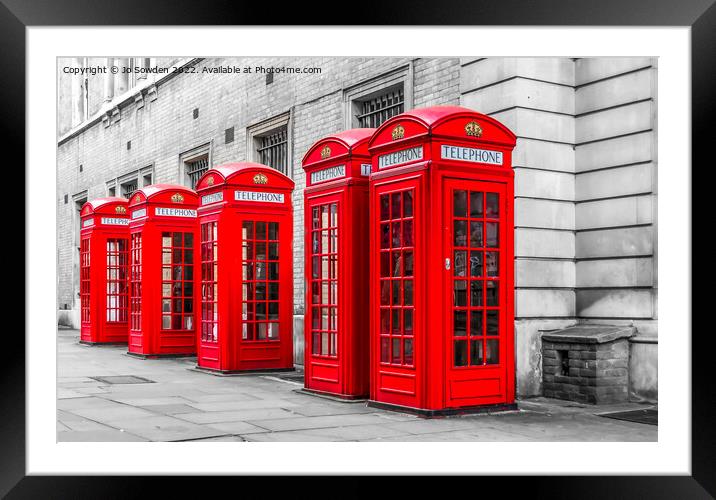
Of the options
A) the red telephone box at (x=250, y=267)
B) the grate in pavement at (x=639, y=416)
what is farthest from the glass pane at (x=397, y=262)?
the red telephone box at (x=250, y=267)

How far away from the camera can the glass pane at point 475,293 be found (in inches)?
297

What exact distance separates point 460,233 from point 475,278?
17.4 inches

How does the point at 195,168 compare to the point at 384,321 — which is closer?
the point at 384,321

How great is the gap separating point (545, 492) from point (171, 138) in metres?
14.3

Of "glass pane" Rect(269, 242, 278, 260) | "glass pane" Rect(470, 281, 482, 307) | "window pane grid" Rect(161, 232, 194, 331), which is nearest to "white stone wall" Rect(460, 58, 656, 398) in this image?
"glass pane" Rect(470, 281, 482, 307)

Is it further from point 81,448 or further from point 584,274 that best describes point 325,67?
point 81,448

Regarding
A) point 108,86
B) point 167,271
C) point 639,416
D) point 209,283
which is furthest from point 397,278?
point 108,86

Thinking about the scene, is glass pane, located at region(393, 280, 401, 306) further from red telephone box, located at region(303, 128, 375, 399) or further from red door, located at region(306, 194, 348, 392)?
red door, located at region(306, 194, 348, 392)

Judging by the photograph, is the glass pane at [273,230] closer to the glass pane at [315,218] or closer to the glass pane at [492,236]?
the glass pane at [315,218]

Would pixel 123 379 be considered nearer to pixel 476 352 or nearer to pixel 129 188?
pixel 476 352

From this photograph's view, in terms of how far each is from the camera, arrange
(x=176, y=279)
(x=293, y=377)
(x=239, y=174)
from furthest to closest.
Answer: (x=176, y=279)
(x=239, y=174)
(x=293, y=377)

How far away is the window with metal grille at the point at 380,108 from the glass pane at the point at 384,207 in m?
3.59

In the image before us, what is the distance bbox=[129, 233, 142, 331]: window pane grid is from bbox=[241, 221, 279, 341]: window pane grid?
3608mm
